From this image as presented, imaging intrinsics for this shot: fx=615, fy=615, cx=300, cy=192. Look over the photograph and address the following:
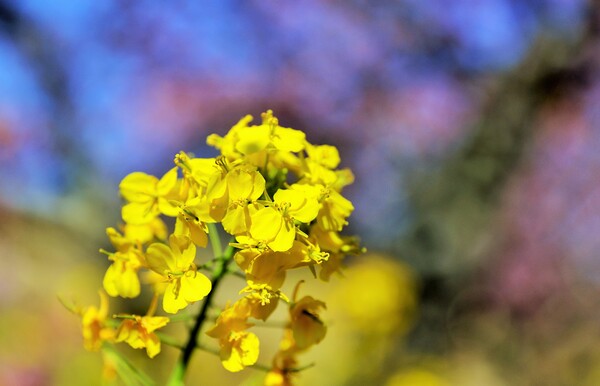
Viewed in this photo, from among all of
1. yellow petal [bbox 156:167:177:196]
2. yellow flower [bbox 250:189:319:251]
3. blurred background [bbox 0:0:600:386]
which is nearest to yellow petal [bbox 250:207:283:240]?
yellow flower [bbox 250:189:319:251]

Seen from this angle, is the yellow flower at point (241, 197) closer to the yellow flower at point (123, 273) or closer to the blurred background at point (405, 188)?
the yellow flower at point (123, 273)

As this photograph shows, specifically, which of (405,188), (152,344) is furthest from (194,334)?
(405,188)

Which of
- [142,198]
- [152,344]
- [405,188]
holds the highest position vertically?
[405,188]

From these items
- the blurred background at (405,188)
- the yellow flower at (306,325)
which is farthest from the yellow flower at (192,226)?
the blurred background at (405,188)

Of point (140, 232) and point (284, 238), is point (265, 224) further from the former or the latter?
point (140, 232)

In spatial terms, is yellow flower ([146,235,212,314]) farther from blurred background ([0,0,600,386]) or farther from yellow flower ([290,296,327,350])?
blurred background ([0,0,600,386])
